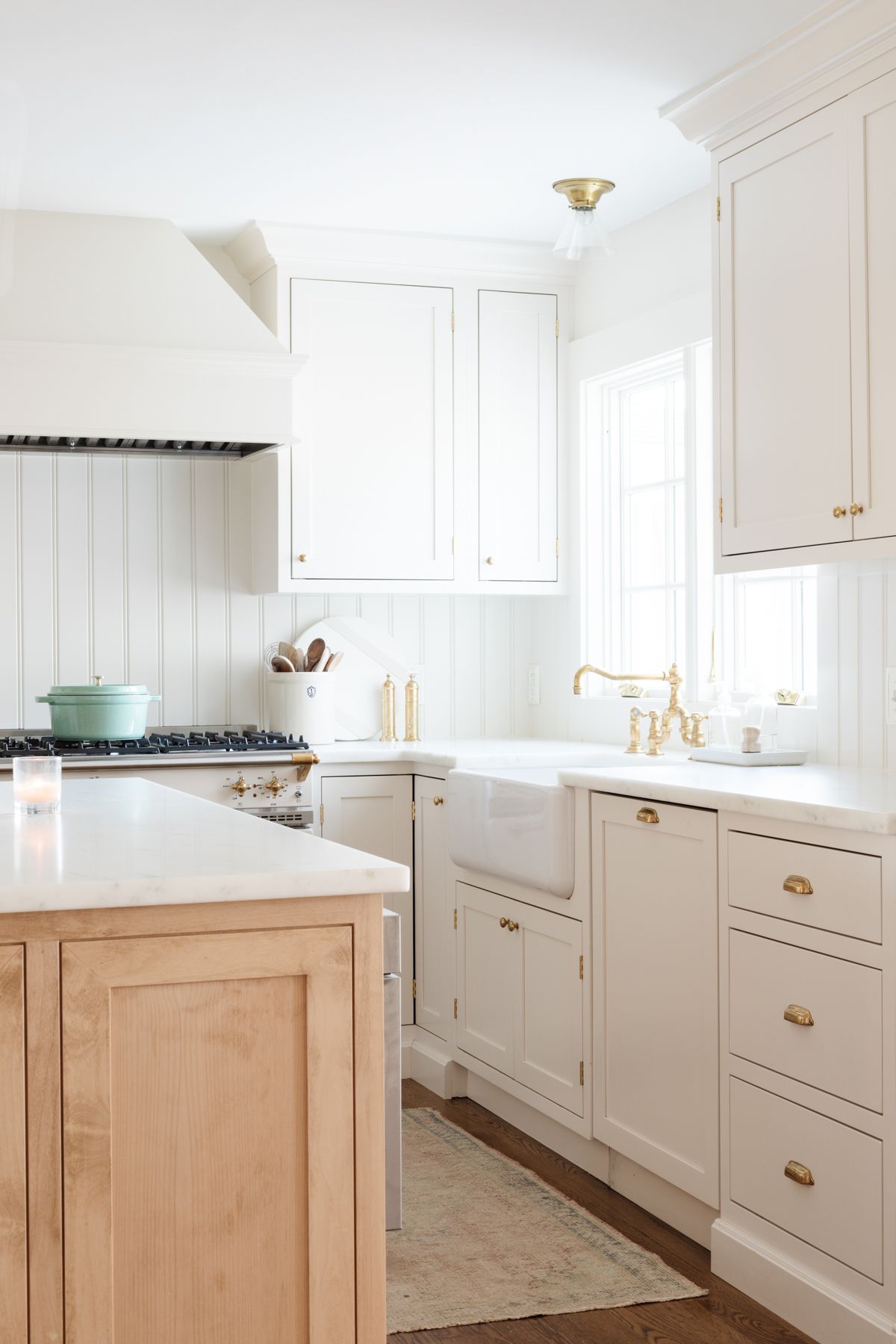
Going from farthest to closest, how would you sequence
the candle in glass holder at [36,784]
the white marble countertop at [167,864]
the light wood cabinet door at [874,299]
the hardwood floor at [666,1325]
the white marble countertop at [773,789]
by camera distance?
the light wood cabinet door at [874,299]
the hardwood floor at [666,1325]
the white marble countertop at [773,789]
the candle in glass holder at [36,784]
the white marble countertop at [167,864]

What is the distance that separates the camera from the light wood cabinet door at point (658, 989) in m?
2.68

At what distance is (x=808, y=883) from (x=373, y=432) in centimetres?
236

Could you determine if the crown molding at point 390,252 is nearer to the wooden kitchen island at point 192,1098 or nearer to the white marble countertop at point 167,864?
the white marble countertop at point 167,864

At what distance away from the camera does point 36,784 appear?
2.19m

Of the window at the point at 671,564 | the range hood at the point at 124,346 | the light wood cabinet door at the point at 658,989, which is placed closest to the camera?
the light wood cabinet door at the point at 658,989

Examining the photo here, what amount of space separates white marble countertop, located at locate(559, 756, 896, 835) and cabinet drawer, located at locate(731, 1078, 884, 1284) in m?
0.52

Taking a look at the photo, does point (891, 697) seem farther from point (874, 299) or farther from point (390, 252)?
point (390, 252)

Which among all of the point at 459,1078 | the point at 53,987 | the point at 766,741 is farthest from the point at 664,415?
the point at 53,987

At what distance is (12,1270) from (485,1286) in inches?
51.9

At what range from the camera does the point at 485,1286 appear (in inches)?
103

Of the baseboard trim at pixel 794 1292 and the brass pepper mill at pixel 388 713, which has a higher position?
the brass pepper mill at pixel 388 713

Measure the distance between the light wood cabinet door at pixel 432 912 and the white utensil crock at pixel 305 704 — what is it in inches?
16.8

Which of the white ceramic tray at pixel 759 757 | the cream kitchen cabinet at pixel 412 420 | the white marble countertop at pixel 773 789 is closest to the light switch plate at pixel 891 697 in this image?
the white marble countertop at pixel 773 789

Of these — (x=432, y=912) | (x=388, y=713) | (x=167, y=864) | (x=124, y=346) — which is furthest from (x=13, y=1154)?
(x=388, y=713)
